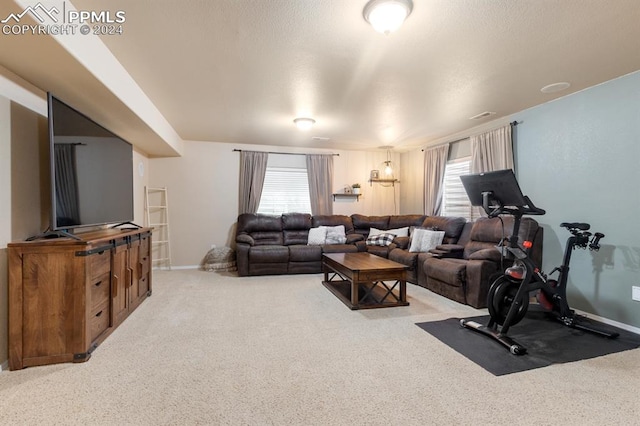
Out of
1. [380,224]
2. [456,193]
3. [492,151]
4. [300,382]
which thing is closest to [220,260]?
[380,224]

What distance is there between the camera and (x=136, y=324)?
286cm

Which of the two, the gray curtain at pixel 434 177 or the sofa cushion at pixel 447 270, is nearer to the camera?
the sofa cushion at pixel 447 270

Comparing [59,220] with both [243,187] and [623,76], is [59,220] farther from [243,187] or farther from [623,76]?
[623,76]

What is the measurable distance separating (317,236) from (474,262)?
8.86 feet

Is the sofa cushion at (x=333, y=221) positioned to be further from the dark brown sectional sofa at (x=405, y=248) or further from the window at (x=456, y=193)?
the window at (x=456, y=193)

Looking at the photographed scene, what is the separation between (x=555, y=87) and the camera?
10.2ft

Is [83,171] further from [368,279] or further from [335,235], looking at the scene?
[335,235]

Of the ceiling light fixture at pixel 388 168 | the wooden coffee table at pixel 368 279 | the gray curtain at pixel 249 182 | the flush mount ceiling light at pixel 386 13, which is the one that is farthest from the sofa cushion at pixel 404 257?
the flush mount ceiling light at pixel 386 13

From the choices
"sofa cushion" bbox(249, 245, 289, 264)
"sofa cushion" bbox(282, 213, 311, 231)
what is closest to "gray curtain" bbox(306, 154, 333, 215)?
"sofa cushion" bbox(282, 213, 311, 231)

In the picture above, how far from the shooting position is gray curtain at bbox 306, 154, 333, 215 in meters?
6.12

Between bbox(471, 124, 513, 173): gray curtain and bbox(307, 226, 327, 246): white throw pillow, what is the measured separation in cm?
263

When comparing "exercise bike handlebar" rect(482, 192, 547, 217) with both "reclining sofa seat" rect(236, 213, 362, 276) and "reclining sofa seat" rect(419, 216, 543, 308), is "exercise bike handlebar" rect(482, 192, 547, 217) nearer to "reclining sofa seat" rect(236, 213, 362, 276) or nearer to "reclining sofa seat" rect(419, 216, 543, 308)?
"reclining sofa seat" rect(419, 216, 543, 308)

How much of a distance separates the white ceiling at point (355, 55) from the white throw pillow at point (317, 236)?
2.18 metres

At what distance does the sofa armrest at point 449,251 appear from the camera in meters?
4.18
